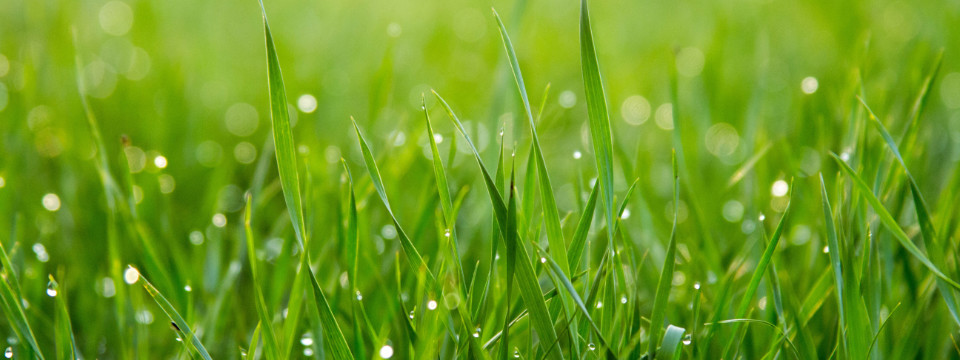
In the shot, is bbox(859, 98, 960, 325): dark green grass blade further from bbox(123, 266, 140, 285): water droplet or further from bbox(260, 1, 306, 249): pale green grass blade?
bbox(123, 266, 140, 285): water droplet

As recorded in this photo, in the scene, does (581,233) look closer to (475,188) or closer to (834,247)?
(834,247)

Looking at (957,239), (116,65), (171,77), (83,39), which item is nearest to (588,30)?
(957,239)

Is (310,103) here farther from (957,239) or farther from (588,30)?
(957,239)

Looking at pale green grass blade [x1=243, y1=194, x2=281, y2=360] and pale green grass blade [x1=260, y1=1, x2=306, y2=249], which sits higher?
pale green grass blade [x1=260, y1=1, x2=306, y2=249]

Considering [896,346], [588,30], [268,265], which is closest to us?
[588,30]

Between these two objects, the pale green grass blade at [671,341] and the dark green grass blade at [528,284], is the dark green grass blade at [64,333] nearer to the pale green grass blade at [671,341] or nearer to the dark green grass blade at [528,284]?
the dark green grass blade at [528,284]

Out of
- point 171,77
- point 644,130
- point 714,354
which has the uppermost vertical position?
point 171,77

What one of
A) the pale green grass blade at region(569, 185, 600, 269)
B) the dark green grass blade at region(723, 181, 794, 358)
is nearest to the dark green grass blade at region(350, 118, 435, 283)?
the pale green grass blade at region(569, 185, 600, 269)

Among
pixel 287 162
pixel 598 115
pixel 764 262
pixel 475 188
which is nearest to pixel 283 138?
pixel 287 162
